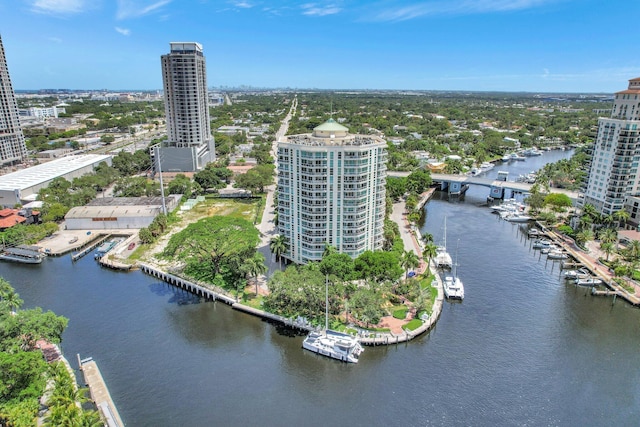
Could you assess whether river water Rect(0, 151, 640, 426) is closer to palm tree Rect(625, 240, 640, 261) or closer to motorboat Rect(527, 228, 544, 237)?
palm tree Rect(625, 240, 640, 261)

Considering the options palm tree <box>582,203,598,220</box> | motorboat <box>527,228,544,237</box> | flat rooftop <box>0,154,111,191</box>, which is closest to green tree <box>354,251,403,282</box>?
motorboat <box>527,228,544,237</box>

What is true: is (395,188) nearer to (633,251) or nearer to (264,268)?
(633,251)

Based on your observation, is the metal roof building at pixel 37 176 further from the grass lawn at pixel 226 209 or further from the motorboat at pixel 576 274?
the motorboat at pixel 576 274

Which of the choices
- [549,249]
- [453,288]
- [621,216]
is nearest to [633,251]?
[621,216]

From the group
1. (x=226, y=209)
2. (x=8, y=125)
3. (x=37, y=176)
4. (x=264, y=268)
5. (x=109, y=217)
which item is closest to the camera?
(x=264, y=268)

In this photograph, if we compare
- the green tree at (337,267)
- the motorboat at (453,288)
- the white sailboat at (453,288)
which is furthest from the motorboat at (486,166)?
the green tree at (337,267)

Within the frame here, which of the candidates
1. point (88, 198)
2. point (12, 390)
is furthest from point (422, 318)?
point (88, 198)
